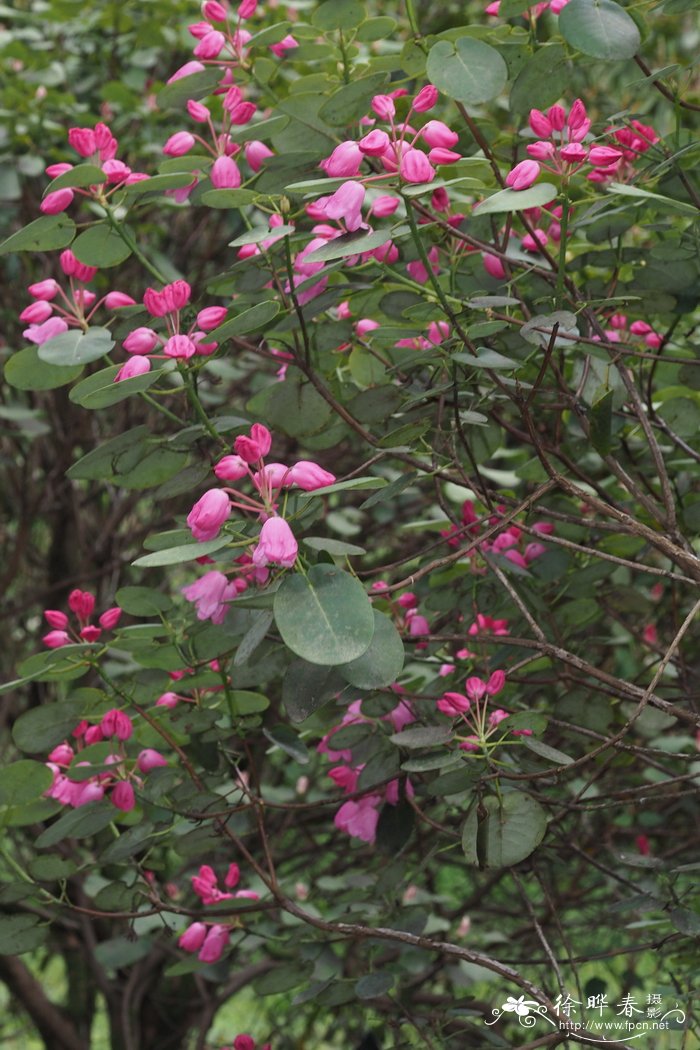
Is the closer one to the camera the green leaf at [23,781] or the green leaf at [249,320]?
the green leaf at [249,320]

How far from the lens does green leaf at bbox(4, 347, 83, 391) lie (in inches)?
46.1

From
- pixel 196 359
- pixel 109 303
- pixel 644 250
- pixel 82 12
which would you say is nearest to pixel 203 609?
pixel 196 359

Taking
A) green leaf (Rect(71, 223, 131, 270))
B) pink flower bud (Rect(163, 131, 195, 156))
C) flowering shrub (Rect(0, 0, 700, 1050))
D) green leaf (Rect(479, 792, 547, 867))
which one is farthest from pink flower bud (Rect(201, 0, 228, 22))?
green leaf (Rect(479, 792, 547, 867))

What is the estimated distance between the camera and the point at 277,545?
879 mm

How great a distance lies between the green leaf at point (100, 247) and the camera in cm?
117

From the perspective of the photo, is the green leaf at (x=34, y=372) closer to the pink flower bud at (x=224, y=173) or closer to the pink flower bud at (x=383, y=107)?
the pink flower bud at (x=224, y=173)

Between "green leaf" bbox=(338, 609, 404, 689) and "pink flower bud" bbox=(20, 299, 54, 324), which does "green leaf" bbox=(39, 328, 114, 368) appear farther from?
"green leaf" bbox=(338, 609, 404, 689)

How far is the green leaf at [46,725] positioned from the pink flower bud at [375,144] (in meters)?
0.68

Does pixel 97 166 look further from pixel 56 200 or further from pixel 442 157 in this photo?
pixel 442 157

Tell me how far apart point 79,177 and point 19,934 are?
0.88 metres

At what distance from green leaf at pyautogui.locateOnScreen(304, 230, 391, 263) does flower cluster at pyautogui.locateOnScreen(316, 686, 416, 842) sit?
516 mm

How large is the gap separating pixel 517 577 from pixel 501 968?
463mm

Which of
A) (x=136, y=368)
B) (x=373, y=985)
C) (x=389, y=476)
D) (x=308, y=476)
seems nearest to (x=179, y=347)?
(x=136, y=368)

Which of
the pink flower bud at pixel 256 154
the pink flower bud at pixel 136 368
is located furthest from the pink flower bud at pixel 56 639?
the pink flower bud at pixel 256 154
